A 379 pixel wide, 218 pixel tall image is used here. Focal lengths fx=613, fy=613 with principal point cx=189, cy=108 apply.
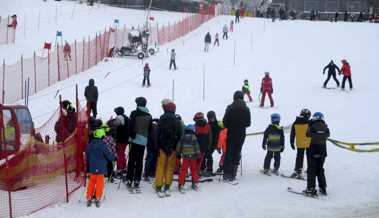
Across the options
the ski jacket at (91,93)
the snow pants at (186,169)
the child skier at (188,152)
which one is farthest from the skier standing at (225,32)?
the snow pants at (186,169)

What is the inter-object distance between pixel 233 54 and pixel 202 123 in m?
26.5

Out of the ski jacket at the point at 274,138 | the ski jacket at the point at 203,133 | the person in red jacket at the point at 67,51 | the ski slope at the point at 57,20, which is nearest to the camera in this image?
the ski jacket at the point at 203,133

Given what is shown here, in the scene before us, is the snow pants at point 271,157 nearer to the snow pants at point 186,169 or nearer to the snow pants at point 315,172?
the snow pants at point 315,172

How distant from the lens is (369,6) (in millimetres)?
71000

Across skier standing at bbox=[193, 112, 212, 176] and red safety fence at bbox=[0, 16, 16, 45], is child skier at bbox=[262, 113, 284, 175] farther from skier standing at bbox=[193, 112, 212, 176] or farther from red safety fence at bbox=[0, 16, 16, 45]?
red safety fence at bbox=[0, 16, 16, 45]

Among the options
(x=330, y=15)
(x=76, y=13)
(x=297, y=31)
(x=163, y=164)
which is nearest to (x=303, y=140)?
(x=163, y=164)

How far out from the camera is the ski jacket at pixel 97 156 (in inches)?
421

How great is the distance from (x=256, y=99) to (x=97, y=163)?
16035mm

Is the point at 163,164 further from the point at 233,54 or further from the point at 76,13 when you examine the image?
the point at 76,13

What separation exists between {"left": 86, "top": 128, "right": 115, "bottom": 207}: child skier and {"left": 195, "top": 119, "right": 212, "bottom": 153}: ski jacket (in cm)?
229

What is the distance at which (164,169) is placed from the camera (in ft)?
38.0

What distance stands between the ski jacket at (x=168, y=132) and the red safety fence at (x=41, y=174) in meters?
1.60

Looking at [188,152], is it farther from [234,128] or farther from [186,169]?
[234,128]

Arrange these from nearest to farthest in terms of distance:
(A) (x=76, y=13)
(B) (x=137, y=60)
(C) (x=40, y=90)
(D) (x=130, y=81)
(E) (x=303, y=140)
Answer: (E) (x=303, y=140) → (C) (x=40, y=90) → (D) (x=130, y=81) → (B) (x=137, y=60) → (A) (x=76, y=13)
